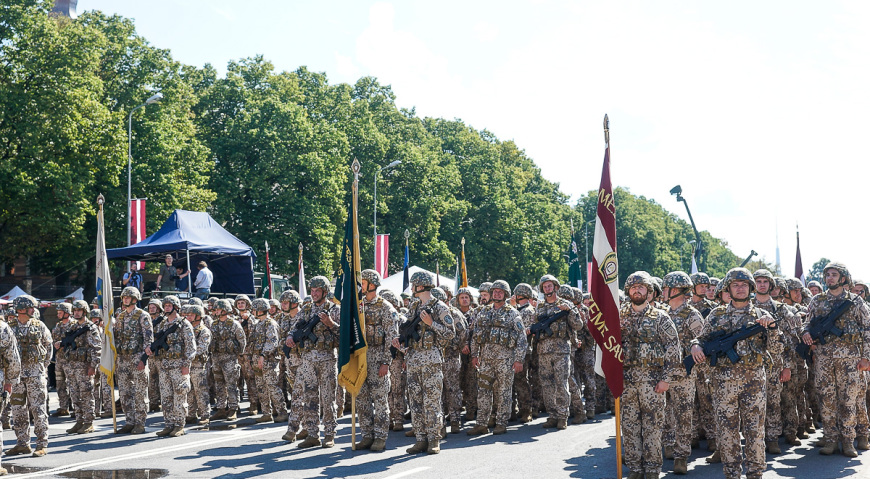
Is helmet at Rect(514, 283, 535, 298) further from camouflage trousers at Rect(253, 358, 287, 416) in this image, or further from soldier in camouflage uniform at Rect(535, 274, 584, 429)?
camouflage trousers at Rect(253, 358, 287, 416)

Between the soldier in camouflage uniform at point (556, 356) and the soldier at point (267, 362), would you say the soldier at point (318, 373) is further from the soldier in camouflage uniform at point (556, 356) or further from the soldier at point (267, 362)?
the soldier in camouflage uniform at point (556, 356)

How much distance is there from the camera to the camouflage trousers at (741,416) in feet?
27.8

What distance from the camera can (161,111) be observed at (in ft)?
118

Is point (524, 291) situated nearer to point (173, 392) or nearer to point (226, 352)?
point (226, 352)

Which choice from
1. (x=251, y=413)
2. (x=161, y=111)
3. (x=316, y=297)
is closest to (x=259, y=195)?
(x=161, y=111)

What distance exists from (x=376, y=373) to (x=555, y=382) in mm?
3211

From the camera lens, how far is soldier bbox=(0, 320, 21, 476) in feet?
34.8

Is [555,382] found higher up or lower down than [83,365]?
lower down

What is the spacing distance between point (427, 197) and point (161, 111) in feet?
53.9

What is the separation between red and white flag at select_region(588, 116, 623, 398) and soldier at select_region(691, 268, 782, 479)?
83 cm

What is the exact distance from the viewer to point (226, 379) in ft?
49.9

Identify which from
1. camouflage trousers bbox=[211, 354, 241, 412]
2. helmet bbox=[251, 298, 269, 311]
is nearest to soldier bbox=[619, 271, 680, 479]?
helmet bbox=[251, 298, 269, 311]

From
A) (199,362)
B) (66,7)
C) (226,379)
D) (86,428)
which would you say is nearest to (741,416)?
(199,362)

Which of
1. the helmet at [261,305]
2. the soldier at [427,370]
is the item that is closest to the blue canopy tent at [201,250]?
the helmet at [261,305]
